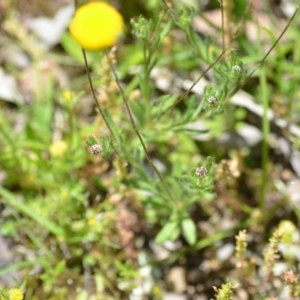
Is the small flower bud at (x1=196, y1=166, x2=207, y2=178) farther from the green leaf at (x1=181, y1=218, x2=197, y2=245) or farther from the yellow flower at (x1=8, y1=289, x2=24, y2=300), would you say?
the yellow flower at (x1=8, y1=289, x2=24, y2=300)

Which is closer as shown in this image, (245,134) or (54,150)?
(54,150)

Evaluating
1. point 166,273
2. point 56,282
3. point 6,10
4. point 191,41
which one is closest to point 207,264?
point 166,273

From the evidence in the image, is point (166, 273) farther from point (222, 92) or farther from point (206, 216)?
point (222, 92)

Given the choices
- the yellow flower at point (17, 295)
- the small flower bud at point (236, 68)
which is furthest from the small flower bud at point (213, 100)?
the yellow flower at point (17, 295)

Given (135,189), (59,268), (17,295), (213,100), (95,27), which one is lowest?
(59,268)

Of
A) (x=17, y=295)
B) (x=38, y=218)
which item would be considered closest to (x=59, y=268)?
(x=38, y=218)

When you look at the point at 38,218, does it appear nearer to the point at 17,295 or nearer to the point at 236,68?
the point at 17,295

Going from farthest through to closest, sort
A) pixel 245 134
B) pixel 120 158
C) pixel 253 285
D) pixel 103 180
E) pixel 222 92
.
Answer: pixel 245 134 < pixel 103 180 < pixel 253 285 < pixel 120 158 < pixel 222 92
